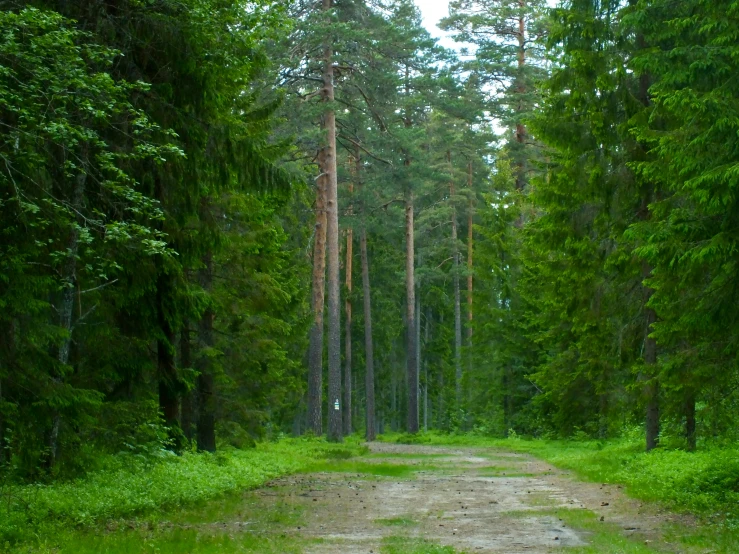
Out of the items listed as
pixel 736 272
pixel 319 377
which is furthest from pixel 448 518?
pixel 319 377

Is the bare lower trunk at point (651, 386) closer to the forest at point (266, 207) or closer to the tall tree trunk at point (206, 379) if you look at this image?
the forest at point (266, 207)

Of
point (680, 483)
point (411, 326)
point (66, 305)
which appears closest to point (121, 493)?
point (66, 305)

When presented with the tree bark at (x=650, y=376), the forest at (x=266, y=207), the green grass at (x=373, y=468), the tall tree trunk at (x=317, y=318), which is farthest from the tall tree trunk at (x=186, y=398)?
the tall tree trunk at (x=317, y=318)

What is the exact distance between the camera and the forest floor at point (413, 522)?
8.47 metres

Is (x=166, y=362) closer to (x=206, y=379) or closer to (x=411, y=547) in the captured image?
(x=206, y=379)

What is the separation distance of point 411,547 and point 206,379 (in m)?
12.4

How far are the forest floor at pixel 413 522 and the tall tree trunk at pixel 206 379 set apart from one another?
3.69 meters

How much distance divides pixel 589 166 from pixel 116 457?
10755 millimetres

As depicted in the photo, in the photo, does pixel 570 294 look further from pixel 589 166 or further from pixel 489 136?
pixel 489 136

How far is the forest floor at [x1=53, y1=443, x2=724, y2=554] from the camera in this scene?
847 cm

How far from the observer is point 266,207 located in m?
22.0

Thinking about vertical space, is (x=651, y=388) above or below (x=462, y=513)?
above

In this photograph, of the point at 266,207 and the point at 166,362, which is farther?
the point at 266,207

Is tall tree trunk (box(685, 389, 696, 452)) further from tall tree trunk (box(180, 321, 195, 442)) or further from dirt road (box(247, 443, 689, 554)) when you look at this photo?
tall tree trunk (box(180, 321, 195, 442))
